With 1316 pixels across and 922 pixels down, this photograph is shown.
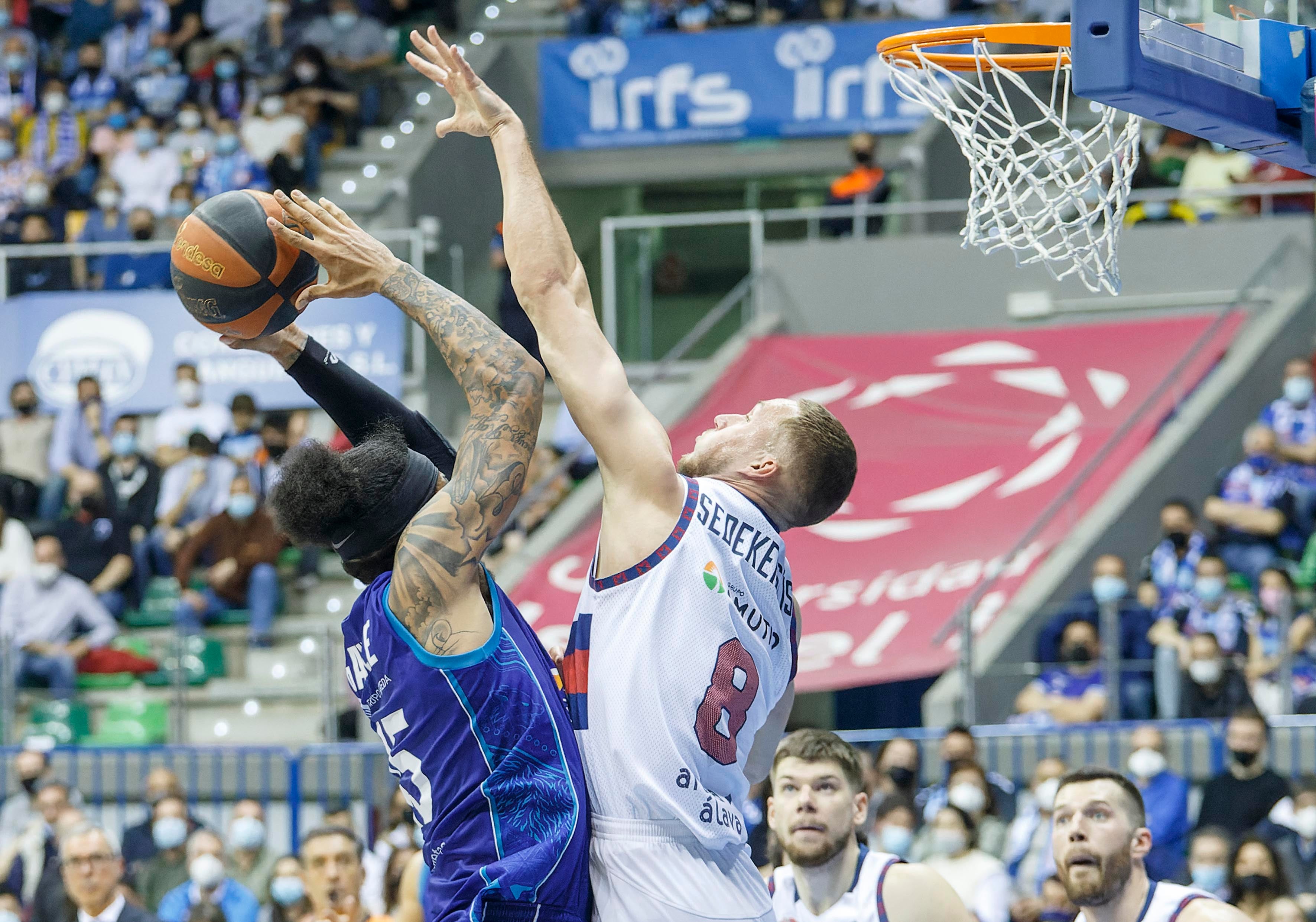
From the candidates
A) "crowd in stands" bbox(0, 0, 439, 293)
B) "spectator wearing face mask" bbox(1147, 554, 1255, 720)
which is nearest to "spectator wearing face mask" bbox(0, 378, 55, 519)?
"crowd in stands" bbox(0, 0, 439, 293)

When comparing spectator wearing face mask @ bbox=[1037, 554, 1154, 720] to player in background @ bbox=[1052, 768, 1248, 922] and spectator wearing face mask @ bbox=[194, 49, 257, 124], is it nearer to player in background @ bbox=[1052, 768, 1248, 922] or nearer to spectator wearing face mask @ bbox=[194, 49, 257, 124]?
player in background @ bbox=[1052, 768, 1248, 922]

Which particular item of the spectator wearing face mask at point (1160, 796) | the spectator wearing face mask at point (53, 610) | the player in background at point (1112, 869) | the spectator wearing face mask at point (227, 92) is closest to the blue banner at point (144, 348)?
the spectator wearing face mask at point (53, 610)

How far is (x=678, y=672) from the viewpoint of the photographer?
414 cm

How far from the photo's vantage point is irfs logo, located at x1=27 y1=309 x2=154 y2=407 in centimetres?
1641

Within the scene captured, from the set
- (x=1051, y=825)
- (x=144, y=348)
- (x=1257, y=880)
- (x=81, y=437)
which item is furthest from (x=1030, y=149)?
(x=144, y=348)

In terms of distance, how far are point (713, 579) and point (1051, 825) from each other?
5719 mm

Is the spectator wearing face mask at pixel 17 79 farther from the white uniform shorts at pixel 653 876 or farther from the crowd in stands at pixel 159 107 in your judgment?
the white uniform shorts at pixel 653 876

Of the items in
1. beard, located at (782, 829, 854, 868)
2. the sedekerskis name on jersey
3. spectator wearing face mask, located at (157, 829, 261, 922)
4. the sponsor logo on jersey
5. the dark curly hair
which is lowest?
spectator wearing face mask, located at (157, 829, 261, 922)

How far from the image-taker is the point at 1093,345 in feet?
49.4

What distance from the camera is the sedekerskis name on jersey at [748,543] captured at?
13.8ft

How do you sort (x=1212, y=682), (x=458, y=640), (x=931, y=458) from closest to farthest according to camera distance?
1. (x=458, y=640)
2. (x=1212, y=682)
3. (x=931, y=458)

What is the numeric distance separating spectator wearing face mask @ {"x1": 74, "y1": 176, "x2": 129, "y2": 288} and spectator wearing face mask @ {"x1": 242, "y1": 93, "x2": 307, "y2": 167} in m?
1.28

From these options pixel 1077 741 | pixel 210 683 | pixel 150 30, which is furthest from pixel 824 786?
pixel 150 30

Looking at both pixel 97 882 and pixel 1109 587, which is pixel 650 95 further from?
pixel 97 882
